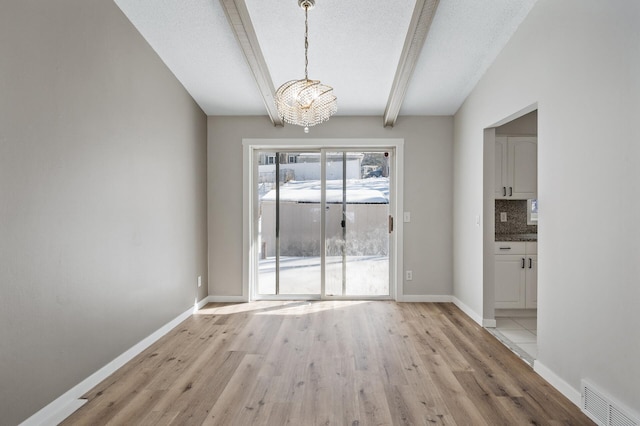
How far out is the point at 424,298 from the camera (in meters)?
4.89

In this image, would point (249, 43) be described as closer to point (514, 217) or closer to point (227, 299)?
point (227, 299)

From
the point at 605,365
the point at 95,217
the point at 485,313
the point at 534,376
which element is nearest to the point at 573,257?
the point at 605,365

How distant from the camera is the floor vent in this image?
1.96 meters

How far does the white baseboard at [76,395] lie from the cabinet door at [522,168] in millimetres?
4134

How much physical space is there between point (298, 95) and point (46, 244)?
192 centimetres

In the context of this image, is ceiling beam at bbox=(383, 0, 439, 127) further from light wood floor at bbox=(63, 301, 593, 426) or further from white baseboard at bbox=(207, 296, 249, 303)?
white baseboard at bbox=(207, 296, 249, 303)

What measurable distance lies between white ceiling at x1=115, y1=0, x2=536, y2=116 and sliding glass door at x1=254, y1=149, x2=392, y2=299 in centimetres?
85

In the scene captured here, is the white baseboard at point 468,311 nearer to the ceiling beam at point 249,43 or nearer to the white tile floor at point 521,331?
the white tile floor at point 521,331

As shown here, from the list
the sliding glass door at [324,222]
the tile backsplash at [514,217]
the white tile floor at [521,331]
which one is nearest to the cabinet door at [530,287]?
the white tile floor at [521,331]

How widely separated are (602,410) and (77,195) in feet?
11.1

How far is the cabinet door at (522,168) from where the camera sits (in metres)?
4.39

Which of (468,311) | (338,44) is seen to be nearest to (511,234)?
(468,311)

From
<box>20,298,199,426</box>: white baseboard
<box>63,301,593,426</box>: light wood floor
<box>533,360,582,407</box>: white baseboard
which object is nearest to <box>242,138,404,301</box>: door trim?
<box>63,301,593,426</box>: light wood floor

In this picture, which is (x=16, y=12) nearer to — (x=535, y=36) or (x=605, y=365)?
(x=535, y=36)
